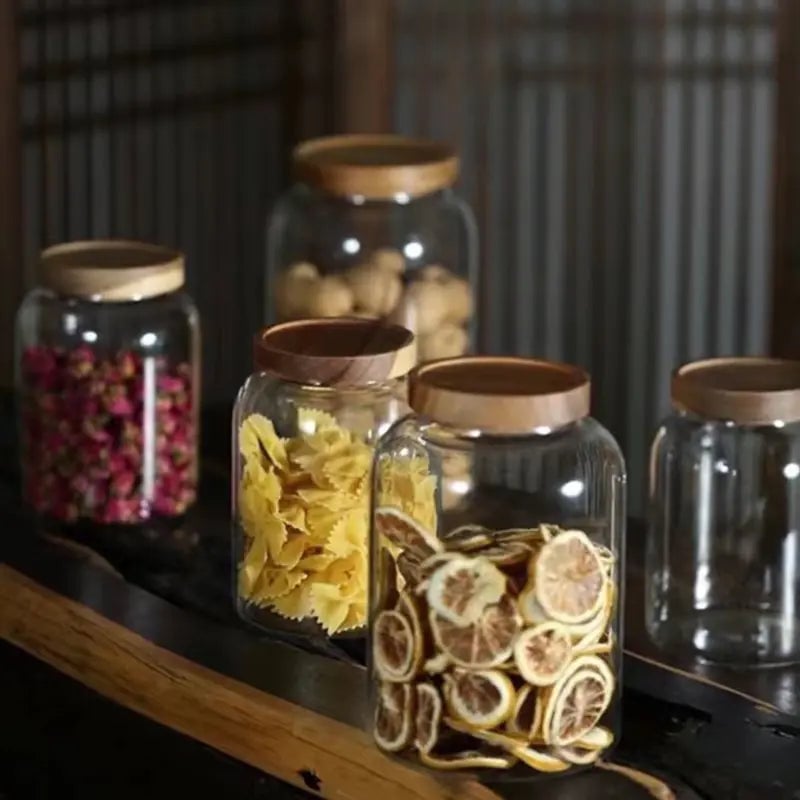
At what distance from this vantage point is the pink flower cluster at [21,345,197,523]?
167 cm

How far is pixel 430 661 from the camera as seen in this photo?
3.99 ft

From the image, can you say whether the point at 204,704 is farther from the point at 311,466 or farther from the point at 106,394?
the point at 106,394

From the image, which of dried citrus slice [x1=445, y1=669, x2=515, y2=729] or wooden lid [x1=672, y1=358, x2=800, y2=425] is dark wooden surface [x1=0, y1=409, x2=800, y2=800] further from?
wooden lid [x1=672, y1=358, x2=800, y2=425]

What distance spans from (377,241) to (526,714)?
2.21 feet

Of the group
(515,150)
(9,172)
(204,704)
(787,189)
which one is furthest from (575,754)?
(515,150)

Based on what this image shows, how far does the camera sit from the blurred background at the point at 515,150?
2629 mm

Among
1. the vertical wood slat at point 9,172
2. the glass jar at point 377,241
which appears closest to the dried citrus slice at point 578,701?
the glass jar at point 377,241

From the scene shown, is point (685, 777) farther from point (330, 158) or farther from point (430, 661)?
point (330, 158)

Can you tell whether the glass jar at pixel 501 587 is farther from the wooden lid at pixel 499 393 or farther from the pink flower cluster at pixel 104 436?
the pink flower cluster at pixel 104 436

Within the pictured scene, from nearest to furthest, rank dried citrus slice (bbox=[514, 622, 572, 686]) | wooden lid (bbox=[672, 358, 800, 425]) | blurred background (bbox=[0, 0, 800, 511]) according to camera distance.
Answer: dried citrus slice (bbox=[514, 622, 572, 686])
wooden lid (bbox=[672, 358, 800, 425])
blurred background (bbox=[0, 0, 800, 511])

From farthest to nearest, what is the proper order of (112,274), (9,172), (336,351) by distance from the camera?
(9,172)
(112,274)
(336,351)

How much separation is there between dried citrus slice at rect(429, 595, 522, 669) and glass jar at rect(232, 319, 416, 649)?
0.73ft

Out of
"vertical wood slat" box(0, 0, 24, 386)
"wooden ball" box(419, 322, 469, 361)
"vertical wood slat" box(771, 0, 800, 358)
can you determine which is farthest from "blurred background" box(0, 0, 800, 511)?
"wooden ball" box(419, 322, 469, 361)

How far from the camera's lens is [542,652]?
1201 millimetres
